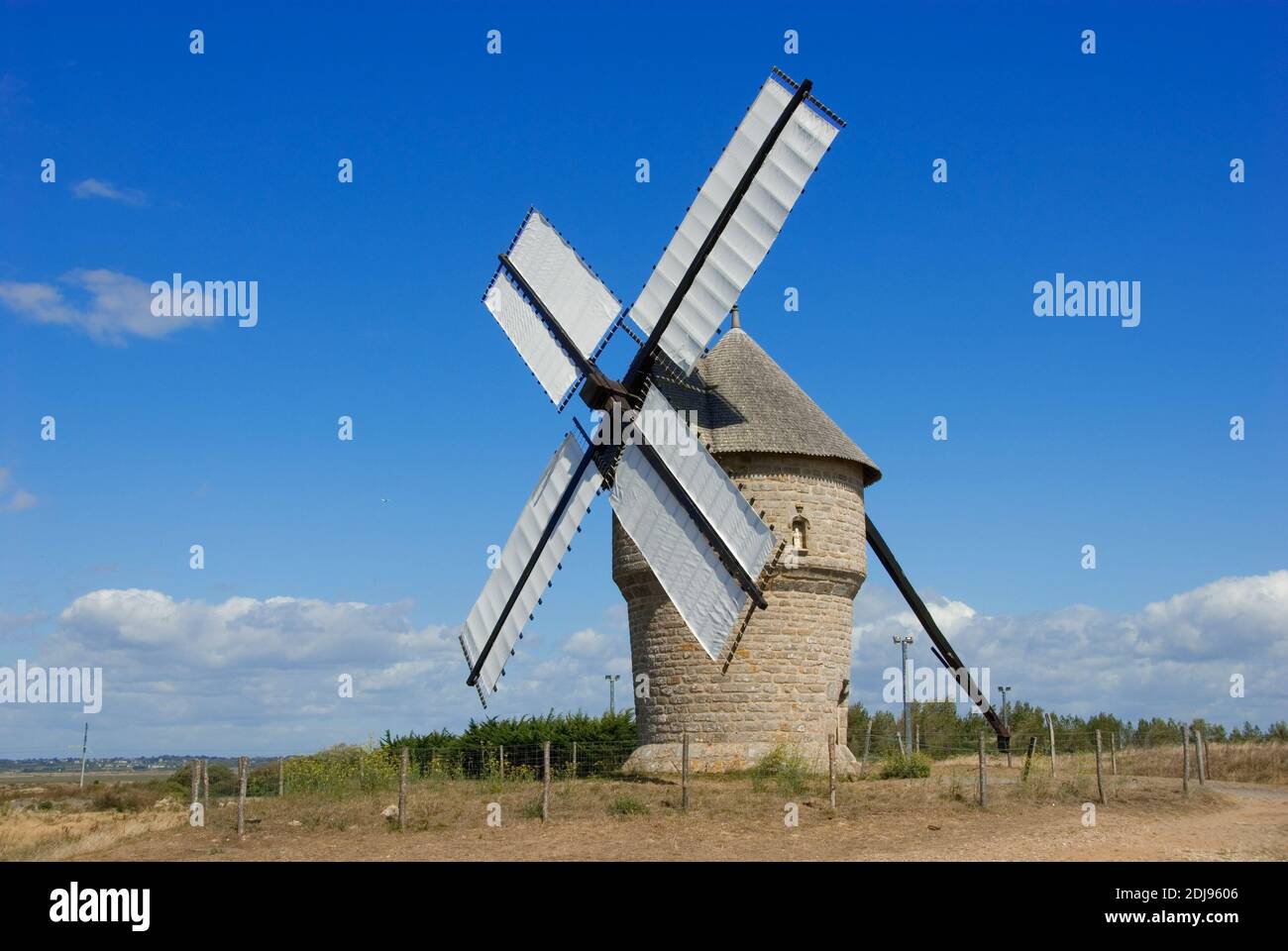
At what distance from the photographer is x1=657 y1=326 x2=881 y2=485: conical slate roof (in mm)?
23125

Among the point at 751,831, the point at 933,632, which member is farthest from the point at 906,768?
the point at 751,831

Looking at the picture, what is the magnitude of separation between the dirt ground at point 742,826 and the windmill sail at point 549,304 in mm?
7902

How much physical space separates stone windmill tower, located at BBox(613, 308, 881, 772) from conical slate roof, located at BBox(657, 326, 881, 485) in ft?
0.11

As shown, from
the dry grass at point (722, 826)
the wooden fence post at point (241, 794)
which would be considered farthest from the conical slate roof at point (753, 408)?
the wooden fence post at point (241, 794)

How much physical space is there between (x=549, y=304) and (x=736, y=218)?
5051mm

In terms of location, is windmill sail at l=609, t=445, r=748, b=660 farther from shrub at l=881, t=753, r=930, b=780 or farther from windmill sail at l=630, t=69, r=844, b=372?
shrub at l=881, t=753, r=930, b=780

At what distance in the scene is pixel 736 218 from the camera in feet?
66.2

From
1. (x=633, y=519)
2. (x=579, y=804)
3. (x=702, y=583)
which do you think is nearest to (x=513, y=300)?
(x=633, y=519)

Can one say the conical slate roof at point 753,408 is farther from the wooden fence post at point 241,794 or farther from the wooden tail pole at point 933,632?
the wooden fence post at point 241,794

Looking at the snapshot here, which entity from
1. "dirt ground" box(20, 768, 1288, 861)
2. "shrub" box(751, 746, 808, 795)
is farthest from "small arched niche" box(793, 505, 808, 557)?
"dirt ground" box(20, 768, 1288, 861)

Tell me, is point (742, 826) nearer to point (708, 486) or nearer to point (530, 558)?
point (708, 486)
